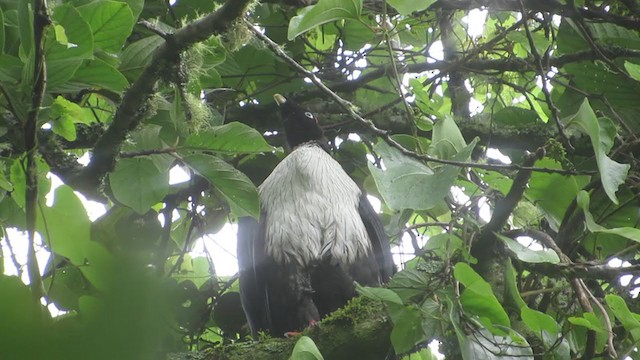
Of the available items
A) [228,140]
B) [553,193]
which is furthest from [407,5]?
[553,193]

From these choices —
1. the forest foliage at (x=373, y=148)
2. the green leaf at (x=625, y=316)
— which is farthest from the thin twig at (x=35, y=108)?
the green leaf at (x=625, y=316)

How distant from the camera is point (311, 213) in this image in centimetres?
388

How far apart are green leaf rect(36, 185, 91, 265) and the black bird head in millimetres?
2086

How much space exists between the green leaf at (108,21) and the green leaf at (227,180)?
413 millimetres

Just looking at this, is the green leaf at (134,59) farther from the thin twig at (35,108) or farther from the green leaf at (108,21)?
the thin twig at (35,108)

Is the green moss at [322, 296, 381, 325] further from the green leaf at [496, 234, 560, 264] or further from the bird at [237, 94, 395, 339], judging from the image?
the bird at [237, 94, 395, 339]

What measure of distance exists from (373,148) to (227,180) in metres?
0.56

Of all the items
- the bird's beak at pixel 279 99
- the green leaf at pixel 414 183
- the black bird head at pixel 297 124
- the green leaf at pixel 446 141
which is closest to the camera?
the green leaf at pixel 414 183

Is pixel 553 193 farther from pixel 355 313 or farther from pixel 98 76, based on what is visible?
pixel 98 76

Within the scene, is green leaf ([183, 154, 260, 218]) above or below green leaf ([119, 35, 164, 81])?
below

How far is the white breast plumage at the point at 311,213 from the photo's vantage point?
3.80 m

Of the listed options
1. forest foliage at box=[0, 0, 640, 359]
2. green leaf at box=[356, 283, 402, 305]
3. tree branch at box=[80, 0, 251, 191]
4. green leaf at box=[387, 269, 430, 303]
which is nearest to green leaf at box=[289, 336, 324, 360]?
forest foliage at box=[0, 0, 640, 359]

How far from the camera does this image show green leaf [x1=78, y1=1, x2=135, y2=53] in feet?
7.47

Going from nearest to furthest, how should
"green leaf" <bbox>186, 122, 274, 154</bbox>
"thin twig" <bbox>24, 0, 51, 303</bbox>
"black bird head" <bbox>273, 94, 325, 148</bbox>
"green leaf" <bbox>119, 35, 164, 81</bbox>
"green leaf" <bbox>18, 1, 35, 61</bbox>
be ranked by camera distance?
"thin twig" <bbox>24, 0, 51, 303</bbox> < "green leaf" <bbox>18, 1, 35, 61</bbox> < "green leaf" <bbox>186, 122, 274, 154</bbox> < "green leaf" <bbox>119, 35, 164, 81</bbox> < "black bird head" <bbox>273, 94, 325, 148</bbox>
